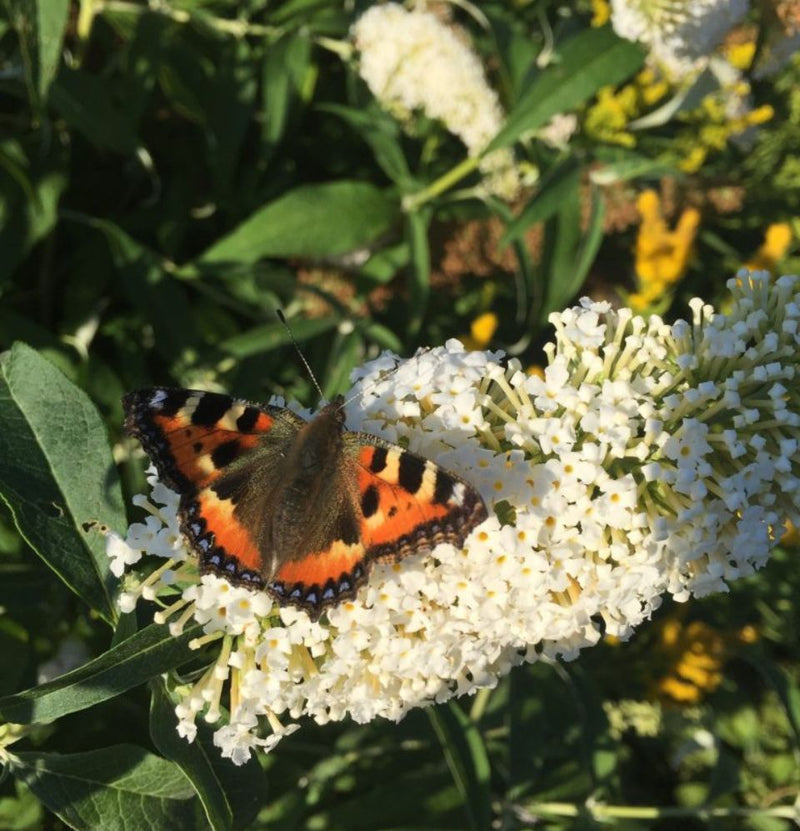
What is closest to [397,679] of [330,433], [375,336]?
[330,433]

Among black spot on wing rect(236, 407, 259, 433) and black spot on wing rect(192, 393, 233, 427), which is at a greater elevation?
black spot on wing rect(192, 393, 233, 427)

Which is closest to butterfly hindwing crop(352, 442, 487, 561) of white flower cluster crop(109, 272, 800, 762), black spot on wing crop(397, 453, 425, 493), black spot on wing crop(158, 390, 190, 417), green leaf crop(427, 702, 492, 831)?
black spot on wing crop(397, 453, 425, 493)

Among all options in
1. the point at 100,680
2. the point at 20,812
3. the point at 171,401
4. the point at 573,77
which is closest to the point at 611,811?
the point at 20,812

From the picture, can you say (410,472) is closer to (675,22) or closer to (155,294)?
(155,294)

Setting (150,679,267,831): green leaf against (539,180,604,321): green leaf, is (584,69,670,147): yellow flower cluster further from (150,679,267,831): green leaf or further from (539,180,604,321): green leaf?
(150,679,267,831): green leaf

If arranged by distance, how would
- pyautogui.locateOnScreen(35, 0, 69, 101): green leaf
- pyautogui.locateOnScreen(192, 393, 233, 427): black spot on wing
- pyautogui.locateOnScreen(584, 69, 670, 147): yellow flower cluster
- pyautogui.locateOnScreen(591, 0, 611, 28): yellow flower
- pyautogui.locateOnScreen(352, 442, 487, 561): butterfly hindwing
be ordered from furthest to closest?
pyautogui.locateOnScreen(591, 0, 611, 28): yellow flower
pyautogui.locateOnScreen(584, 69, 670, 147): yellow flower cluster
pyautogui.locateOnScreen(35, 0, 69, 101): green leaf
pyautogui.locateOnScreen(192, 393, 233, 427): black spot on wing
pyautogui.locateOnScreen(352, 442, 487, 561): butterfly hindwing

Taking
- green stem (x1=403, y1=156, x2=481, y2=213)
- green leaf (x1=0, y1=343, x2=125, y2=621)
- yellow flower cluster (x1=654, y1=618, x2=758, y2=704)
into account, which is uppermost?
green stem (x1=403, y1=156, x2=481, y2=213)

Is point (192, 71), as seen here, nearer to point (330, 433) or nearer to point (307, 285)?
point (307, 285)
